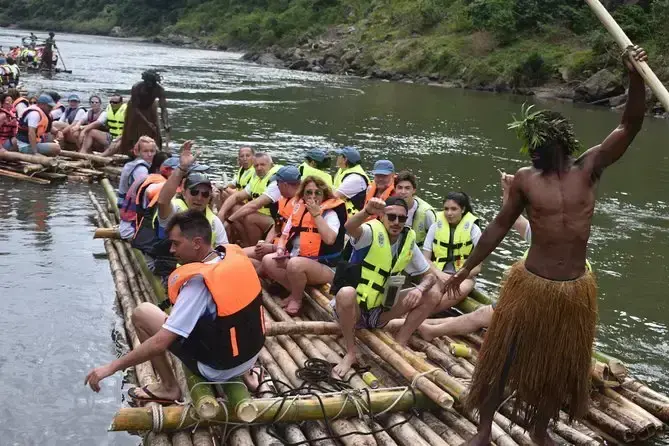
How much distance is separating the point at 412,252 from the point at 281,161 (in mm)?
13655

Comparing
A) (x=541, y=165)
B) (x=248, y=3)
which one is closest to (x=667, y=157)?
(x=541, y=165)

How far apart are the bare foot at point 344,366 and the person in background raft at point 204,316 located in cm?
104

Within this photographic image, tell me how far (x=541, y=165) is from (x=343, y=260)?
2.71 meters

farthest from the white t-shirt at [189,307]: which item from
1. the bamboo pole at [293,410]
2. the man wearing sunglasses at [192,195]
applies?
the man wearing sunglasses at [192,195]

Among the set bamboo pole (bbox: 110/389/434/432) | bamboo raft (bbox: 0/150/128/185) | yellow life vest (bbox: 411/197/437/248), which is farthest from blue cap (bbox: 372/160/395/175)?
bamboo raft (bbox: 0/150/128/185)

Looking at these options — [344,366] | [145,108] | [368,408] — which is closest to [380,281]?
[344,366]

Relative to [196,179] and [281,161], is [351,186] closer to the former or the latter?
[196,179]

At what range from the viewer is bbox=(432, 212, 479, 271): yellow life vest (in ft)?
26.9

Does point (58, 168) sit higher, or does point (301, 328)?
point (301, 328)

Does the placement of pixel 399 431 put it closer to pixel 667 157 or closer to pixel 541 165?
pixel 541 165

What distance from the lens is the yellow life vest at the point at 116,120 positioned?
1661cm

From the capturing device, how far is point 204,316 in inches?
190

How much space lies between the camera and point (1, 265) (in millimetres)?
10188

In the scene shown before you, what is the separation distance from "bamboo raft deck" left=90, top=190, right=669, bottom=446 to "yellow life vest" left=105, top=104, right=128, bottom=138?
11.2m
